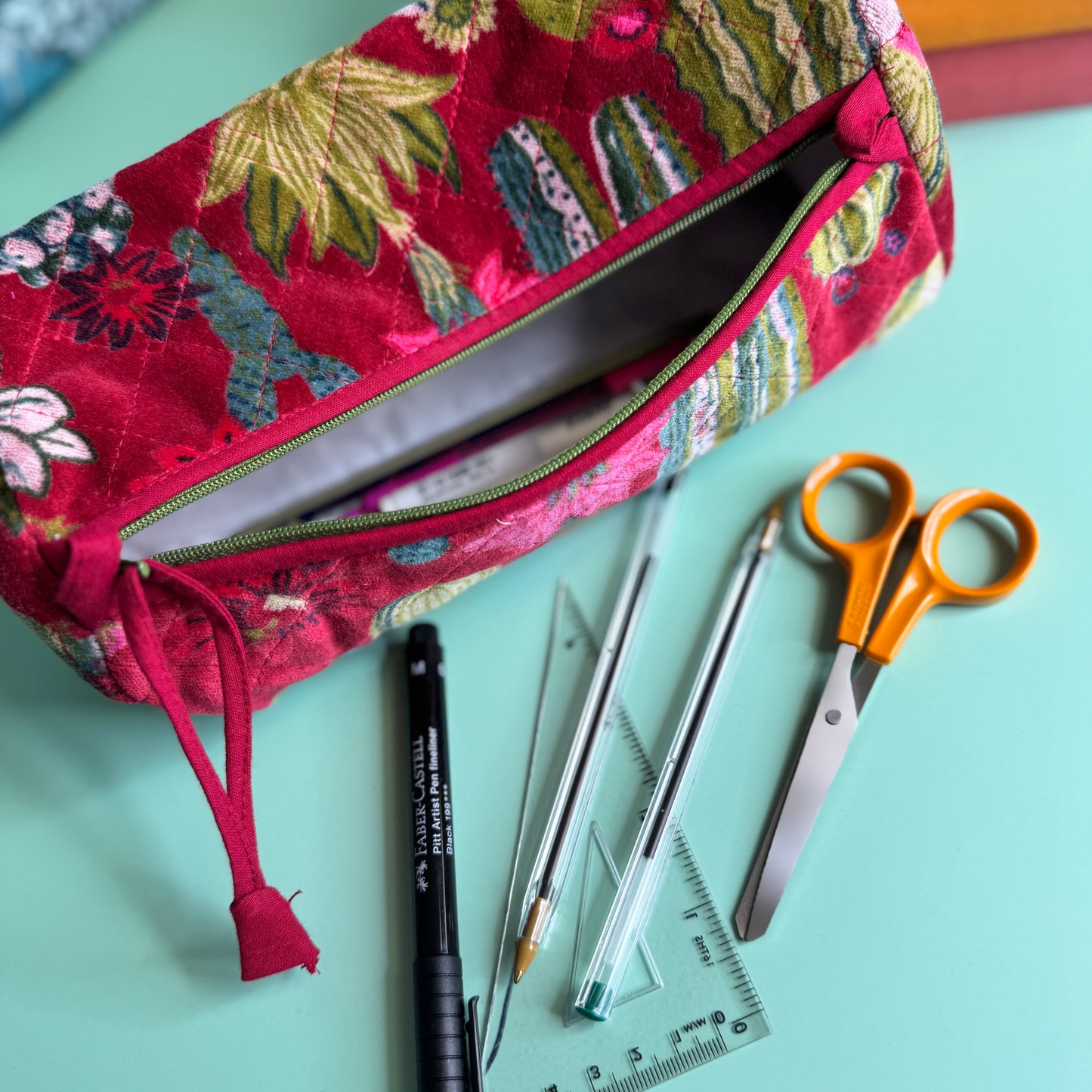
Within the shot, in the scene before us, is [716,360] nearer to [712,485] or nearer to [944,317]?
[712,485]

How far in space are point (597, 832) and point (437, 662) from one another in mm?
161

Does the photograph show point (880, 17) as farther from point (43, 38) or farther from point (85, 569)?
point (43, 38)

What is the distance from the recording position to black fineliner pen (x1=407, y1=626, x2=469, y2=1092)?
1.92 ft

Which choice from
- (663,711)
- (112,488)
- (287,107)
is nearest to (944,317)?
(663,711)

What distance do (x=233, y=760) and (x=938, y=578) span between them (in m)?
0.47

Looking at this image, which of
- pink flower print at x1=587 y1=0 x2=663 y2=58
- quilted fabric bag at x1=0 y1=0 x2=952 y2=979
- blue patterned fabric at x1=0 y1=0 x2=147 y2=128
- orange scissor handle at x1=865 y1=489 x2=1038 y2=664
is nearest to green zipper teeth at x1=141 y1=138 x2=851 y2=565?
quilted fabric bag at x1=0 y1=0 x2=952 y2=979

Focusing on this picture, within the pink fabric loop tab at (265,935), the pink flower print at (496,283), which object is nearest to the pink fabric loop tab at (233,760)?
the pink fabric loop tab at (265,935)

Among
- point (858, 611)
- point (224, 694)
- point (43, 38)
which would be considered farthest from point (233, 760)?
point (43, 38)

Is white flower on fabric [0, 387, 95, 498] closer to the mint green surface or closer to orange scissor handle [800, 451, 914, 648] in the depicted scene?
the mint green surface

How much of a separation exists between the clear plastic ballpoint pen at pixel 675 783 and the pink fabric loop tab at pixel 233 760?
18 cm

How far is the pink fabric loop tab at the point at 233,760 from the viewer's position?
0.55 metres

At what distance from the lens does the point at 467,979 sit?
0.62m

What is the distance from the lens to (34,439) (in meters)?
0.57

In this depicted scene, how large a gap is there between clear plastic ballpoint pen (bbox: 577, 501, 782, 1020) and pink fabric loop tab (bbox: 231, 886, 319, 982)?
0.58 ft
